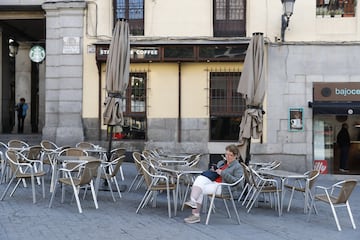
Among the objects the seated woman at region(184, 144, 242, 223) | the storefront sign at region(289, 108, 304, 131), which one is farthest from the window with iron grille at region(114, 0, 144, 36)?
the seated woman at region(184, 144, 242, 223)

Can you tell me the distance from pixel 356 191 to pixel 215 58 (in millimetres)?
5370

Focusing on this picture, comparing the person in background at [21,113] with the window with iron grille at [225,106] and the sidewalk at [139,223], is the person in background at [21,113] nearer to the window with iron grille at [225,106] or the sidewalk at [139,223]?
the window with iron grille at [225,106]

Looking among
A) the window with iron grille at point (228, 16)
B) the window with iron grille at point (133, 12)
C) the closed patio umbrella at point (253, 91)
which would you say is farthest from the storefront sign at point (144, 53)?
the closed patio umbrella at point (253, 91)

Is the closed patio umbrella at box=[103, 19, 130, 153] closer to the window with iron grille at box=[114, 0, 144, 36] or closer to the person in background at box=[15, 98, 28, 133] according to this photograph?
the window with iron grille at box=[114, 0, 144, 36]

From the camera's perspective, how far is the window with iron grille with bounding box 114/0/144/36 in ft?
48.0

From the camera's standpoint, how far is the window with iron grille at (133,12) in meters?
14.6

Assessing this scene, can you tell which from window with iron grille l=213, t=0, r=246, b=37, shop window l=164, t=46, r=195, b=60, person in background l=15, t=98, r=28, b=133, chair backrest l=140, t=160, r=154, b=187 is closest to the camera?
chair backrest l=140, t=160, r=154, b=187

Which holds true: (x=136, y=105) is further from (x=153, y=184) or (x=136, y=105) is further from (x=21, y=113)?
(x=21, y=113)

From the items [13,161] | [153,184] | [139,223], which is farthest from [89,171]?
[13,161]

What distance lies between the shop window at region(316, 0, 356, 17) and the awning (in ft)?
8.86

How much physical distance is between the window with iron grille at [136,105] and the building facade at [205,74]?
3 cm

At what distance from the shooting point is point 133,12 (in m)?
14.7

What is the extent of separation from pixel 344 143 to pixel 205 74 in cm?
461

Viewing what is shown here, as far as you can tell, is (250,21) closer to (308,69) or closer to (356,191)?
(308,69)
